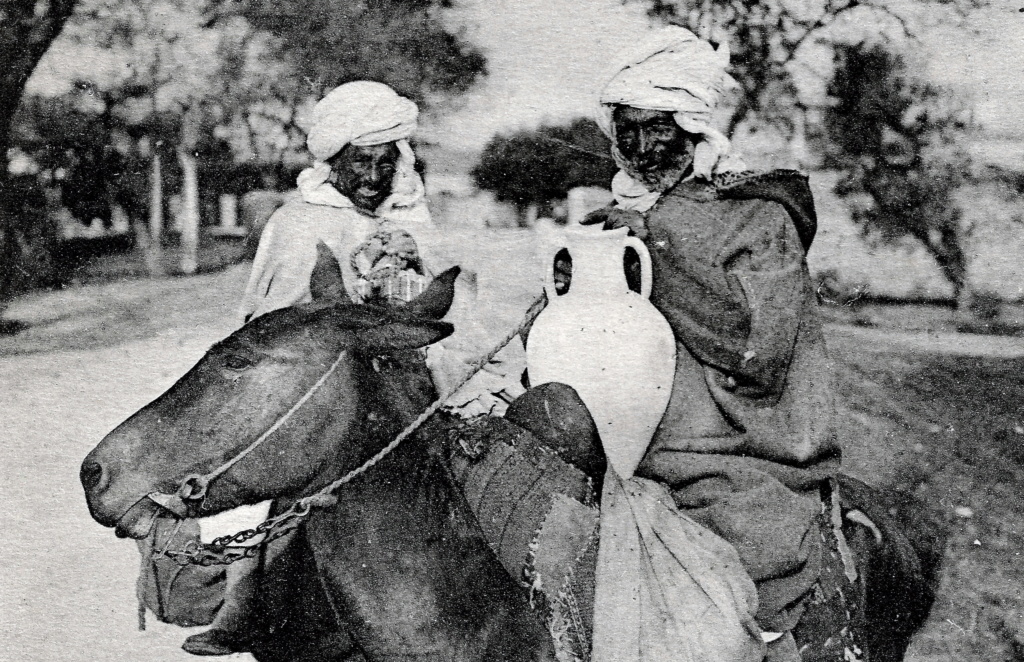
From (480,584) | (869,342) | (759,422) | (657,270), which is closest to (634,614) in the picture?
(480,584)

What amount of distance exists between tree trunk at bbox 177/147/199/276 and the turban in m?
0.38

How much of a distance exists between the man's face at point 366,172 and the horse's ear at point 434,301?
2.91 ft

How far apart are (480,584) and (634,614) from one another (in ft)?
1.00

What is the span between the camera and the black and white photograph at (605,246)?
7.64 feet

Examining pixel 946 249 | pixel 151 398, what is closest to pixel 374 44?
pixel 151 398

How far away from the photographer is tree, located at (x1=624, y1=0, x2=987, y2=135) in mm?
2916

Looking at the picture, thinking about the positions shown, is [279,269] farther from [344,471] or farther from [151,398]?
[344,471]

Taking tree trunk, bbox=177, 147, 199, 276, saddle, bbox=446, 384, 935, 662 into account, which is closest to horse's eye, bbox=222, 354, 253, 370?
saddle, bbox=446, 384, 935, 662

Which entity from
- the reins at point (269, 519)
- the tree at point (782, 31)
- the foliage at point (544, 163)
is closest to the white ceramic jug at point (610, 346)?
the reins at point (269, 519)

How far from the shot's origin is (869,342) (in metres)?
2.99

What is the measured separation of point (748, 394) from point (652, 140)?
2.20 feet

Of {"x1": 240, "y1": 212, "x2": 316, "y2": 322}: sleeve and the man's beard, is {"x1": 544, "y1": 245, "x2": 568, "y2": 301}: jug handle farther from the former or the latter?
{"x1": 240, "y1": 212, "x2": 316, "y2": 322}: sleeve

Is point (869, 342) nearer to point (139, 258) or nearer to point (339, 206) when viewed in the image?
point (339, 206)

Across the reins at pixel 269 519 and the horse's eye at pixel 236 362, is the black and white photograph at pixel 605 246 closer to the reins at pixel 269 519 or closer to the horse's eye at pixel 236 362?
the reins at pixel 269 519
